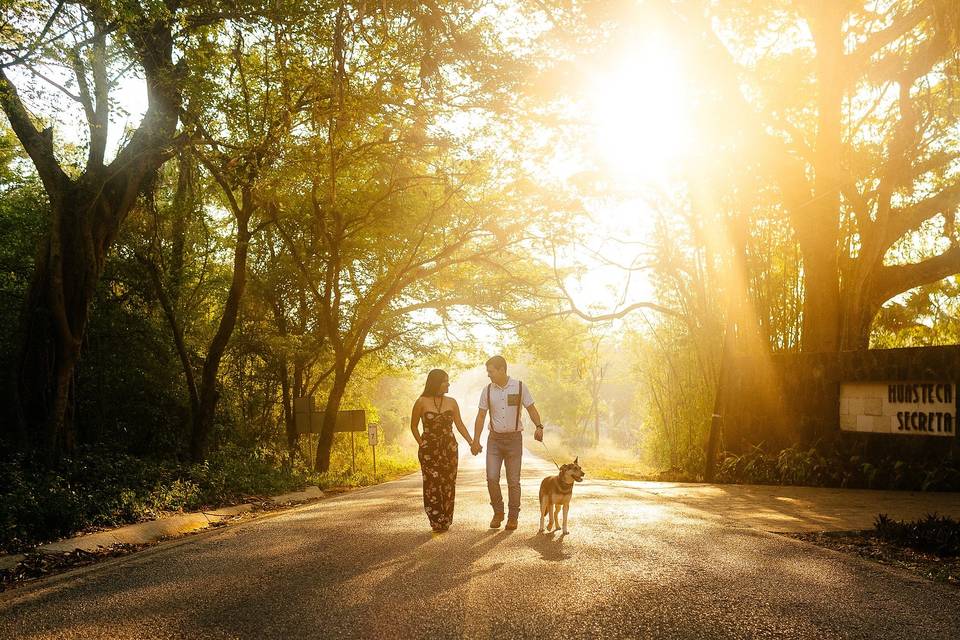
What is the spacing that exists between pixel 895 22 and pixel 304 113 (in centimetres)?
1110

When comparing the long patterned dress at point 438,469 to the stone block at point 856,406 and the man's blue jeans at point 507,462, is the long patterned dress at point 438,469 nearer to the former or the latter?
the man's blue jeans at point 507,462

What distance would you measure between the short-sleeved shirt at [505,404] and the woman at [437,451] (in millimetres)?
367

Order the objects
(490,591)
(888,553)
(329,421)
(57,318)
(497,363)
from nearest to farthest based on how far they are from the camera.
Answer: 1. (490,591)
2. (888,553)
3. (497,363)
4. (57,318)
5. (329,421)

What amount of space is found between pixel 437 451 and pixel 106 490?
5300mm

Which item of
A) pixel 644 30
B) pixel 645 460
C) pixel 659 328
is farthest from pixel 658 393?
pixel 644 30

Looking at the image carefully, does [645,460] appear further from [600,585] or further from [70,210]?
[600,585]

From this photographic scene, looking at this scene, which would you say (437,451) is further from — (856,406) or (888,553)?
(856,406)

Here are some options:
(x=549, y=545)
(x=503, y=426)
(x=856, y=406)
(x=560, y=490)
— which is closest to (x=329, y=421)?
(x=856, y=406)

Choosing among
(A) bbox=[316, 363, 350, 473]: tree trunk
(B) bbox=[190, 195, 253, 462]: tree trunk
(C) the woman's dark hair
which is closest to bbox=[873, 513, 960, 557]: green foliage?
(C) the woman's dark hair

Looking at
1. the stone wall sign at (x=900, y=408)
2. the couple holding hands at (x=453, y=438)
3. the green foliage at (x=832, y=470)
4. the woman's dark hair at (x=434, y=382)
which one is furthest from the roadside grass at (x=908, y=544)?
the stone wall sign at (x=900, y=408)

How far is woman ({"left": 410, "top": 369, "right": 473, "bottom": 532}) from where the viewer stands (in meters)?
8.70

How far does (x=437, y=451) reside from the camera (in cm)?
873

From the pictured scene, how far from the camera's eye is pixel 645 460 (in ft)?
113

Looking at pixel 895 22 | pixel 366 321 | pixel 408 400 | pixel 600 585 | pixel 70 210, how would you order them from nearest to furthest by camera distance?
pixel 600 585
pixel 70 210
pixel 895 22
pixel 366 321
pixel 408 400
